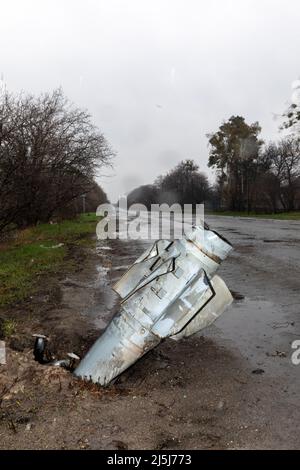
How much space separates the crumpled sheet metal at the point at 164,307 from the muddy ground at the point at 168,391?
24 centimetres

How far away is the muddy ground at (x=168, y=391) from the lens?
3309 mm

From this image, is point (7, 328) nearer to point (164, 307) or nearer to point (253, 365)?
point (164, 307)

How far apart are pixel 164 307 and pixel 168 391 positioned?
0.72m

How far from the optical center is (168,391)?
4.08 metres

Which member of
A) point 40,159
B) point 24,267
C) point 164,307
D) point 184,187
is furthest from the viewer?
point 184,187

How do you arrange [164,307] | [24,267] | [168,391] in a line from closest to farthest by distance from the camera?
[168,391], [164,307], [24,267]

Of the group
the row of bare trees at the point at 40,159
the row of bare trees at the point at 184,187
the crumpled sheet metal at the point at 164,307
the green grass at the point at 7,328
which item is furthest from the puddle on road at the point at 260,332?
the row of bare trees at the point at 184,187

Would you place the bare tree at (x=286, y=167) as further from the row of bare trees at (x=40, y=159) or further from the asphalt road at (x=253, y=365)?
the asphalt road at (x=253, y=365)

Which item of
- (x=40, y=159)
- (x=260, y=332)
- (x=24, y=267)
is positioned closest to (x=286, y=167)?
(x=40, y=159)

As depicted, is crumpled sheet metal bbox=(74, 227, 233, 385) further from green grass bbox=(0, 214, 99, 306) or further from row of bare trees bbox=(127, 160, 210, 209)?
row of bare trees bbox=(127, 160, 210, 209)

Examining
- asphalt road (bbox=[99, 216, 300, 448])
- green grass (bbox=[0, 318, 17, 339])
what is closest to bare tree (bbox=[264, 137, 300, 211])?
asphalt road (bbox=[99, 216, 300, 448])

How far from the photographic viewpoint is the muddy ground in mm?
3309

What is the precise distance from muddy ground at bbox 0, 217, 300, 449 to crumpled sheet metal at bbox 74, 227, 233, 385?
24 cm
